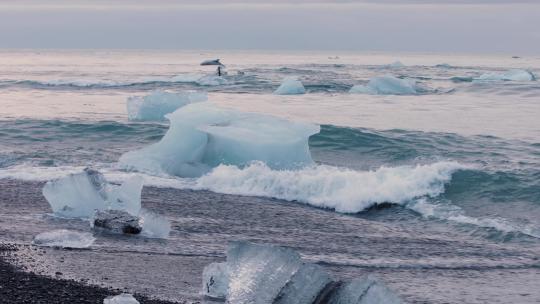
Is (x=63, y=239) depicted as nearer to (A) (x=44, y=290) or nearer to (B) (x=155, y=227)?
(B) (x=155, y=227)

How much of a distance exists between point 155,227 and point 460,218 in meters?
3.88

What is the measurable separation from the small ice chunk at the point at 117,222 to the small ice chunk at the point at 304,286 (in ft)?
10.6

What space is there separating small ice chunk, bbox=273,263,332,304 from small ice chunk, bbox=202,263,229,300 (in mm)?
912

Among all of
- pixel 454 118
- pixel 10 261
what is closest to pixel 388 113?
pixel 454 118

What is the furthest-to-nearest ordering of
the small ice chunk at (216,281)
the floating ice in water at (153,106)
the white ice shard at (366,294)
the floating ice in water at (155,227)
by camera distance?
the floating ice in water at (153,106) → the floating ice in water at (155,227) → the small ice chunk at (216,281) → the white ice shard at (366,294)

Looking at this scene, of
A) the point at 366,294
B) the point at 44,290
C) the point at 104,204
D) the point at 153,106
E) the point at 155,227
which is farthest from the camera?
the point at 153,106

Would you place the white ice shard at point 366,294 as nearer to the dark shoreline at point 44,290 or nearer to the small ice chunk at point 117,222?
the dark shoreline at point 44,290

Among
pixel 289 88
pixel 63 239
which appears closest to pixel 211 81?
pixel 289 88

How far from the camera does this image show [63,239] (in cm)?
719

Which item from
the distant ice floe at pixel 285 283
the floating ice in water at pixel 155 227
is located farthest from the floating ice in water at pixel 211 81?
the distant ice floe at pixel 285 283

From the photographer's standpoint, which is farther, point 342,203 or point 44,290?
point 342,203

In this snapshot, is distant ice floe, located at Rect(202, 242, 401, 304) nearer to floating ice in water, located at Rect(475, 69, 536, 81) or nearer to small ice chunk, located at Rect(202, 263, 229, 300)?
small ice chunk, located at Rect(202, 263, 229, 300)

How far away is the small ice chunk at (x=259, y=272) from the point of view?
4812 millimetres

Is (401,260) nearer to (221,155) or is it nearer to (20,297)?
(20,297)
